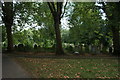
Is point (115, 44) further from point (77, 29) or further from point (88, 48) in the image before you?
point (77, 29)

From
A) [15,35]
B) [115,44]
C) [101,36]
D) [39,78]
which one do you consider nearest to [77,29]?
[101,36]

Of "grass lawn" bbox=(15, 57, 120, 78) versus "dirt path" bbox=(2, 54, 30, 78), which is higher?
"dirt path" bbox=(2, 54, 30, 78)

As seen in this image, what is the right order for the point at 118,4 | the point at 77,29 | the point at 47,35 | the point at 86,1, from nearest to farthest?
the point at 118,4, the point at 86,1, the point at 77,29, the point at 47,35

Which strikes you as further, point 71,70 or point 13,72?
point 71,70

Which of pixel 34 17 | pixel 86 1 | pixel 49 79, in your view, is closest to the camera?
pixel 49 79

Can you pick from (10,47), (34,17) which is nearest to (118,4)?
(34,17)

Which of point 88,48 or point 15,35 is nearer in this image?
point 88,48

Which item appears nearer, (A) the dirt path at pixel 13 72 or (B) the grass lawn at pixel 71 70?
(A) the dirt path at pixel 13 72

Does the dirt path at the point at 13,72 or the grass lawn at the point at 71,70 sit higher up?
the dirt path at the point at 13,72

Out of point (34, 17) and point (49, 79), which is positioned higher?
point (34, 17)

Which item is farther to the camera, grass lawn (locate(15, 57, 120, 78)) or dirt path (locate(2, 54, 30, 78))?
grass lawn (locate(15, 57, 120, 78))

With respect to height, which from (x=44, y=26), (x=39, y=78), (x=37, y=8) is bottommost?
(x=39, y=78)

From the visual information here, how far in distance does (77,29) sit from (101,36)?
5.43 m

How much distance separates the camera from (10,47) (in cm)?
1722
